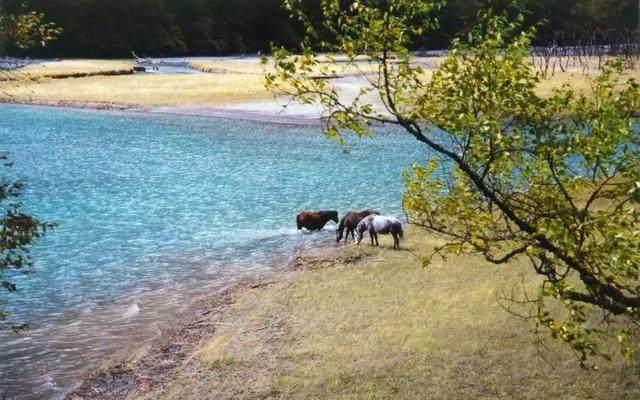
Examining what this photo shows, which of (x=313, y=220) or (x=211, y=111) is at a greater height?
(x=211, y=111)

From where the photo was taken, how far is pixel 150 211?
28016 mm

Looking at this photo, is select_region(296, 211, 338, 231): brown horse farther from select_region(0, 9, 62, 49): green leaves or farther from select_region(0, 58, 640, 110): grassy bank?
select_region(0, 58, 640, 110): grassy bank

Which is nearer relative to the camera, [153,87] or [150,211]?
[150,211]

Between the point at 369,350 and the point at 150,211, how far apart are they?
57.9ft

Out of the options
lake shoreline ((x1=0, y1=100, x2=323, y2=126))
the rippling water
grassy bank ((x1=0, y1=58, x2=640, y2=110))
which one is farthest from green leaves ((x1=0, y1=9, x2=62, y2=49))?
grassy bank ((x1=0, y1=58, x2=640, y2=110))

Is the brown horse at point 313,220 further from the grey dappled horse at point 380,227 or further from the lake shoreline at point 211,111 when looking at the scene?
the lake shoreline at point 211,111

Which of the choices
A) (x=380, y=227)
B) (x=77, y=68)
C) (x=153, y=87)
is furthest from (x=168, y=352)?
(x=77, y=68)

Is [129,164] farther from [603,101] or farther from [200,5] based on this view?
[200,5]

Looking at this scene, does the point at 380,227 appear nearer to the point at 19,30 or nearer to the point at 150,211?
the point at 150,211

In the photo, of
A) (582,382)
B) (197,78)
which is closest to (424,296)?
(582,382)

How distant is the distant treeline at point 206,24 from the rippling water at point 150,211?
A: 63.3m

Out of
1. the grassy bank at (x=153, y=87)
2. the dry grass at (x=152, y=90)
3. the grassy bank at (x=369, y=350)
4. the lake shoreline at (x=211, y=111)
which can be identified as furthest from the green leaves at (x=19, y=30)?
the dry grass at (x=152, y=90)

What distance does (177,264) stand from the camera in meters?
20.2

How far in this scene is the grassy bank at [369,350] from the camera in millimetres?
11016
